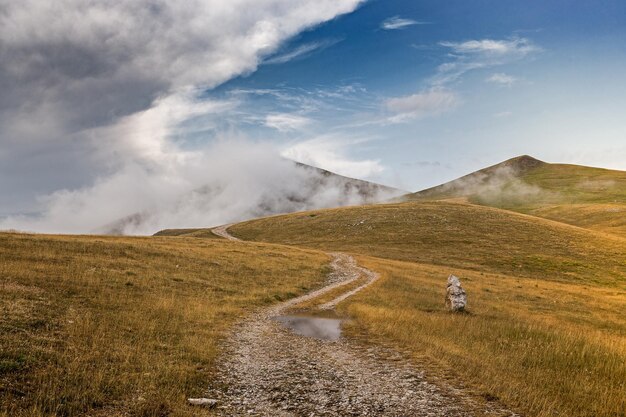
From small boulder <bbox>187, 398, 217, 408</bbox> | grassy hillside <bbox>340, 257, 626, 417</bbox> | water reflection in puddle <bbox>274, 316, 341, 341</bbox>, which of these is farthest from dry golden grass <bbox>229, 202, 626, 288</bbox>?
small boulder <bbox>187, 398, 217, 408</bbox>

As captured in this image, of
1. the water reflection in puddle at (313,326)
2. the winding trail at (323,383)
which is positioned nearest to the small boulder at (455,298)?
the water reflection in puddle at (313,326)

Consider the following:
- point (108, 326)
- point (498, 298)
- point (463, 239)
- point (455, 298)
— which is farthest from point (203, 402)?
point (463, 239)

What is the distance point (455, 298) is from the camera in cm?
2830

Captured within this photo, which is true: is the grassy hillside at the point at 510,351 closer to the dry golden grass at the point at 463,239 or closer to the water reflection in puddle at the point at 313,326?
the water reflection in puddle at the point at 313,326

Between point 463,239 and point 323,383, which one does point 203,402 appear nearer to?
point 323,383

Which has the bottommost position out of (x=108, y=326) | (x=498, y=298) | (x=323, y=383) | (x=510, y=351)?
(x=498, y=298)

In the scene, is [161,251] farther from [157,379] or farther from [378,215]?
[378,215]

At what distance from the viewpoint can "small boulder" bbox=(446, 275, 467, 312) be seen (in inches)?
1100

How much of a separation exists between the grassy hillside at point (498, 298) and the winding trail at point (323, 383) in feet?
4.49

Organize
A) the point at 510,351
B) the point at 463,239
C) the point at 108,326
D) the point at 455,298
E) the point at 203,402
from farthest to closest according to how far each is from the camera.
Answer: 1. the point at 463,239
2. the point at 455,298
3. the point at 510,351
4. the point at 108,326
5. the point at 203,402

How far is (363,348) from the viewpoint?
16297mm

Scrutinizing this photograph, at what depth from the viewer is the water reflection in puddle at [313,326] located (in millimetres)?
18631

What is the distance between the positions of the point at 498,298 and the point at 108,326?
35.1 m

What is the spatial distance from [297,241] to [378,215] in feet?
85.8
